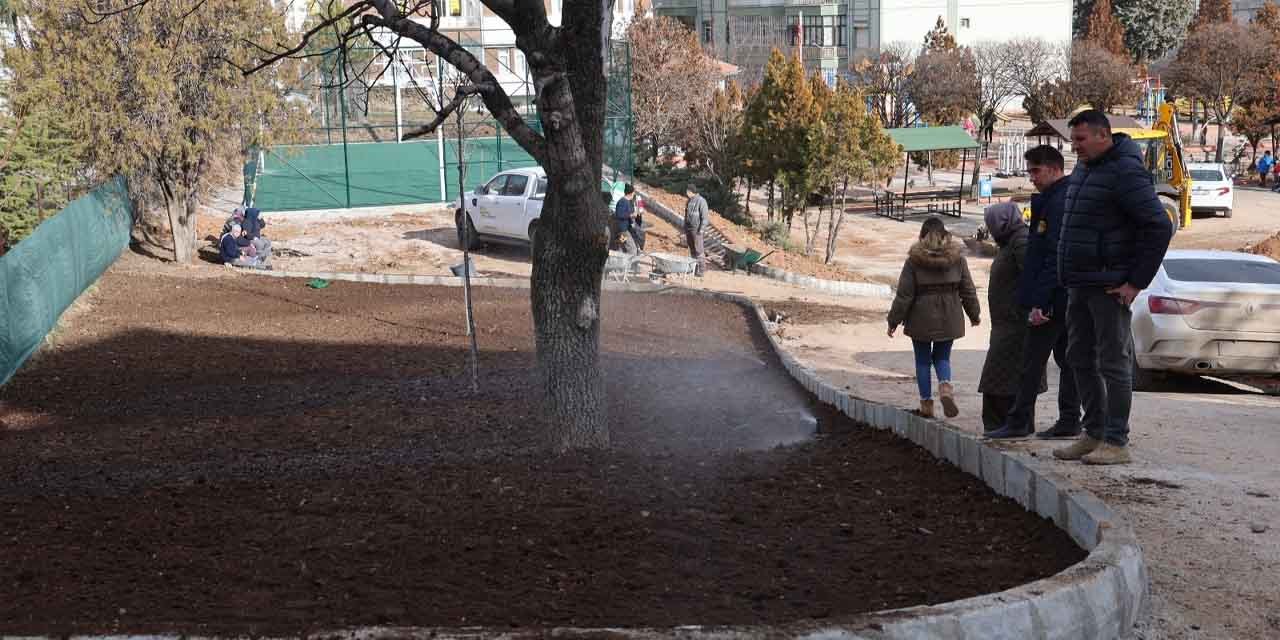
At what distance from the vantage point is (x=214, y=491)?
652 centimetres

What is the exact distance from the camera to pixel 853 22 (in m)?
74.6

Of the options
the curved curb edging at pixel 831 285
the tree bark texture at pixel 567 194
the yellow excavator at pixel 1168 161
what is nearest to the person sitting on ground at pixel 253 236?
the curved curb edging at pixel 831 285

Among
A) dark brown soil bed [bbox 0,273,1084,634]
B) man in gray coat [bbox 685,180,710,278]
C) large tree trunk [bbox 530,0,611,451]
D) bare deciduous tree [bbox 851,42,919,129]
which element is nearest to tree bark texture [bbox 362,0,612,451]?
large tree trunk [bbox 530,0,611,451]

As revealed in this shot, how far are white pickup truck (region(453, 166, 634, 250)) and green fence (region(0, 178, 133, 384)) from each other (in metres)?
6.00

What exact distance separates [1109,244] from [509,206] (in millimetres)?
17461

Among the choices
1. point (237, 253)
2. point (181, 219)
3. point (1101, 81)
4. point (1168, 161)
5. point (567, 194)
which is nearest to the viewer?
point (567, 194)

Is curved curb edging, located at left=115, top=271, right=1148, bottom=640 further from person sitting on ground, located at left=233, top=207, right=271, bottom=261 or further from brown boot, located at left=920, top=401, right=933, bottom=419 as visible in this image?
person sitting on ground, located at left=233, top=207, right=271, bottom=261

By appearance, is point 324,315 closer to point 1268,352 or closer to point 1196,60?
point 1268,352

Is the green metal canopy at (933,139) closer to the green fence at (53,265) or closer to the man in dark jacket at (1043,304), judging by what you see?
the green fence at (53,265)

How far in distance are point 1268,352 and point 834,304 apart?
30.9 ft

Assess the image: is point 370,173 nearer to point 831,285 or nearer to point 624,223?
point 624,223

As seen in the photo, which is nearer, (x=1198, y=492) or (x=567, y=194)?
(x=1198, y=492)

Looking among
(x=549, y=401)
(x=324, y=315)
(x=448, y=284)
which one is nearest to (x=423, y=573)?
(x=549, y=401)

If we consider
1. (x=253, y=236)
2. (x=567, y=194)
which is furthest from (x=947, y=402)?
(x=253, y=236)
